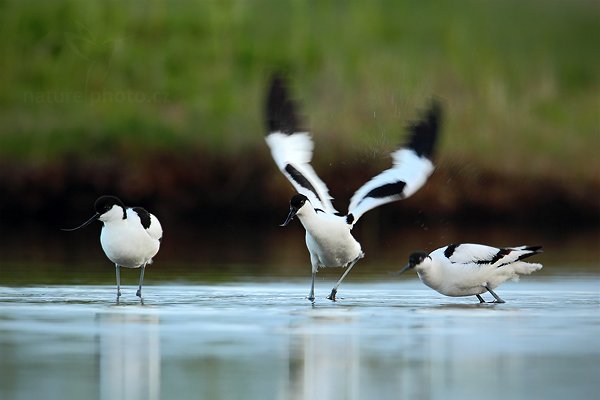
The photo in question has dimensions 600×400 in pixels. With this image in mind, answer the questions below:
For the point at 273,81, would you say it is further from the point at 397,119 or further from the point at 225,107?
the point at 225,107

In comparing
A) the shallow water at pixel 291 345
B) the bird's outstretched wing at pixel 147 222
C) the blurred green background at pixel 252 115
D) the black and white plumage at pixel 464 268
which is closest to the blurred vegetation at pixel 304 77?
the blurred green background at pixel 252 115

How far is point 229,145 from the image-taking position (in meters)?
25.5

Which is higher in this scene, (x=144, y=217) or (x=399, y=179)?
(x=399, y=179)

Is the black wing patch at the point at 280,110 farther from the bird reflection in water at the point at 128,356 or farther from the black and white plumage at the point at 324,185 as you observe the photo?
the bird reflection in water at the point at 128,356

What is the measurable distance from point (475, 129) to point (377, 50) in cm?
→ 433

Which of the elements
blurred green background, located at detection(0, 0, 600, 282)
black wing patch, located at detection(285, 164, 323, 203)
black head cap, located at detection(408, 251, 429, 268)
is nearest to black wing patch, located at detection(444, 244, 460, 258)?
black head cap, located at detection(408, 251, 429, 268)

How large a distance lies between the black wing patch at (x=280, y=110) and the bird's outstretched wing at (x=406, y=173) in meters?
0.98

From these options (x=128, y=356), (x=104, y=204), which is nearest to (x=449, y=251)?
(x=104, y=204)

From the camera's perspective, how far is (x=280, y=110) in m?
15.0

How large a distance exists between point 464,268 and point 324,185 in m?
2.35

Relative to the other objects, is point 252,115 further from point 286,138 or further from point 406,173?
point 406,173

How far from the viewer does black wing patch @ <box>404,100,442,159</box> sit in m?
15.3

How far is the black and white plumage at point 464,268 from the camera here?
13.1 metres

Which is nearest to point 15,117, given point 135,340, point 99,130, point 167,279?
point 99,130
